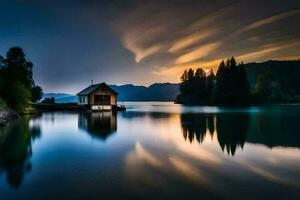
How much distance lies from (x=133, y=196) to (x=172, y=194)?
1.05 m

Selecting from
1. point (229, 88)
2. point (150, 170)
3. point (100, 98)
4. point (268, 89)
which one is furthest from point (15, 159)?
point (268, 89)

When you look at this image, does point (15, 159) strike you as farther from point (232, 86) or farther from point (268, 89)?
point (268, 89)

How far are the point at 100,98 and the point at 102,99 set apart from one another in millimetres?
530

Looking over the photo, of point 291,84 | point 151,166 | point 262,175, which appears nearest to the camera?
→ point 262,175

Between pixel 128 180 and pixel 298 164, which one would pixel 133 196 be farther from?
pixel 298 164

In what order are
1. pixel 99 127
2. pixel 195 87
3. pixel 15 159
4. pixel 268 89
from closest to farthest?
pixel 15 159 → pixel 99 127 → pixel 268 89 → pixel 195 87

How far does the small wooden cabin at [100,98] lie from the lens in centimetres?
5625

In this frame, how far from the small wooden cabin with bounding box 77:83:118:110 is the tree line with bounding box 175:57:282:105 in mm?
51747

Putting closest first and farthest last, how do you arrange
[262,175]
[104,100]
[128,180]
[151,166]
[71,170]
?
[128,180] < [262,175] < [71,170] < [151,166] < [104,100]

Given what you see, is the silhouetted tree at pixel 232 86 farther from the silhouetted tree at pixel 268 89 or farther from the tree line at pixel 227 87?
the silhouetted tree at pixel 268 89

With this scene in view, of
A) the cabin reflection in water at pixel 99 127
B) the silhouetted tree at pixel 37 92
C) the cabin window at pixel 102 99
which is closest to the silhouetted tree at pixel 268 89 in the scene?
the cabin window at pixel 102 99

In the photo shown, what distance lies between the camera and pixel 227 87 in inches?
3782

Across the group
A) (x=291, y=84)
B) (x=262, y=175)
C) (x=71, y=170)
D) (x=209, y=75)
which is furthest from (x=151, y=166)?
(x=291, y=84)

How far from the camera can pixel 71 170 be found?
984 centimetres
